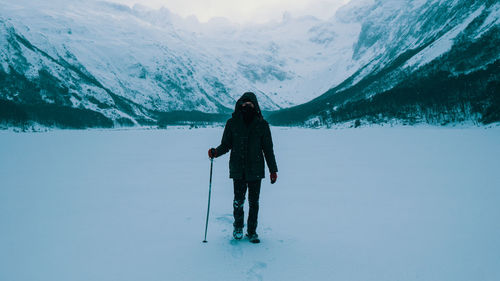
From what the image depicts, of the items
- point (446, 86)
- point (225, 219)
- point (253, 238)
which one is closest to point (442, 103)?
point (446, 86)

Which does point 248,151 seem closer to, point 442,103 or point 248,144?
point 248,144

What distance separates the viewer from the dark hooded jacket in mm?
6121

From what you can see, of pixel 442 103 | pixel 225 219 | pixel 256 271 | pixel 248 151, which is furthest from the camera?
pixel 442 103

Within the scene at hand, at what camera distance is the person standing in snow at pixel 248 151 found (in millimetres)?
6113

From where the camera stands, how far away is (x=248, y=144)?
20.4 ft

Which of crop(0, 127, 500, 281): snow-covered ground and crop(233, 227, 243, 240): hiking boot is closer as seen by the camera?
crop(0, 127, 500, 281): snow-covered ground

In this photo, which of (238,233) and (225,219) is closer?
(238,233)

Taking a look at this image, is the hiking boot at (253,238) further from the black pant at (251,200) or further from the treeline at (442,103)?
the treeline at (442,103)

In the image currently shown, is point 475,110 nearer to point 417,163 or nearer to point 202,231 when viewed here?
point 417,163

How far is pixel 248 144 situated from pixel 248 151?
0.46ft

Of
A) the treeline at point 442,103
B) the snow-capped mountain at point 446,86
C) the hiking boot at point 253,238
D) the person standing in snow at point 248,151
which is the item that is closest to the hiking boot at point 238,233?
the person standing in snow at point 248,151

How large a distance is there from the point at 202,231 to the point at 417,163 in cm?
1426

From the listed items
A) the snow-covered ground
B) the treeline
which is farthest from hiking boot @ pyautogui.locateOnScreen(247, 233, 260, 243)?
the treeline

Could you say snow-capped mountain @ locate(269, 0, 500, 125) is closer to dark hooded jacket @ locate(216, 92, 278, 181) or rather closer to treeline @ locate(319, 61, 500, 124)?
treeline @ locate(319, 61, 500, 124)
